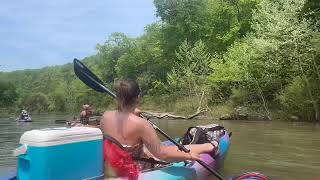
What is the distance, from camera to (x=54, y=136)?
357cm

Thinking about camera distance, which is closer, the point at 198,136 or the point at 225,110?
the point at 198,136

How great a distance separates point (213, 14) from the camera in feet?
144

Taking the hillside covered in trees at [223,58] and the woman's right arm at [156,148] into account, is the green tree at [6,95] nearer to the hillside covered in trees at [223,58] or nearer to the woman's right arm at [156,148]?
the hillside covered in trees at [223,58]

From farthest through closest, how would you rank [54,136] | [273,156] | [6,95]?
1. [6,95]
2. [273,156]
3. [54,136]

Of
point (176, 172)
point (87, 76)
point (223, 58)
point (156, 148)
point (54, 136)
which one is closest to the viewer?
point (54, 136)

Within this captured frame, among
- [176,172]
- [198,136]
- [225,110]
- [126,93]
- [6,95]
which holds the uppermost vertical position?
[126,93]

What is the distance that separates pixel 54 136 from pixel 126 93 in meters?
1.00

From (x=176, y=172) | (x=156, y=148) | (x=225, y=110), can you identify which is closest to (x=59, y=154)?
(x=156, y=148)

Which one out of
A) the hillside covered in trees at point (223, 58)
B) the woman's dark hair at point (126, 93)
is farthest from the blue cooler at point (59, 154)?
the hillside covered in trees at point (223, 58)

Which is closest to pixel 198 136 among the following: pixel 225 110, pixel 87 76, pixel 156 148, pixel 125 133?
pixel 87 76

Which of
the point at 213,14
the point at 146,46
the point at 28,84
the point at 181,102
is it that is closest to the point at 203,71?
the point at 181,102

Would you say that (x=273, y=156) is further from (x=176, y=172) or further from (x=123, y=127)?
(x=123, y=127)

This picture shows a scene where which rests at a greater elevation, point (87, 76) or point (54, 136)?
point (87, 76)

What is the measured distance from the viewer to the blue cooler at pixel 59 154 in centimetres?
353
